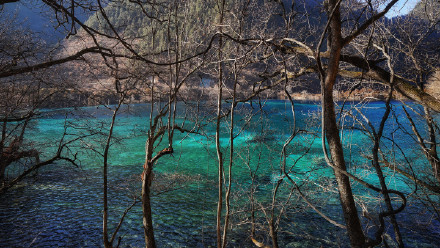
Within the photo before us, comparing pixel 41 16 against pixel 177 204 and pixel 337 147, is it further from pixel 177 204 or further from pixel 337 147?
pixel 177 204

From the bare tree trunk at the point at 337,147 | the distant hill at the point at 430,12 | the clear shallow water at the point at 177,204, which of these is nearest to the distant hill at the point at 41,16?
the clear shallow water at the point at 177,204

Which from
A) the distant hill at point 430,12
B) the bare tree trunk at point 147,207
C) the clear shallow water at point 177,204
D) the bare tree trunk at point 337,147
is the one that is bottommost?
the clear shallow water at point 177,204

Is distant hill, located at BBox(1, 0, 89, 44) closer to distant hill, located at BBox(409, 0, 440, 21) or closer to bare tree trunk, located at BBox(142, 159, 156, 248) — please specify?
bare tree trunk, located at BBox(142, 159, 156, 248)

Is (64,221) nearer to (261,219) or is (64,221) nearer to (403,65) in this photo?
(261,219)

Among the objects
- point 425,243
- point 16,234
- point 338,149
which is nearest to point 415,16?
point 425,243

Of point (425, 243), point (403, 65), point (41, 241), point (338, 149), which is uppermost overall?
point (403, 65)

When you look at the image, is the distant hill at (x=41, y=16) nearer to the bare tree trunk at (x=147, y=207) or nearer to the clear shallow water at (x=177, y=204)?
the clear shallow water at (x=177, y=204)

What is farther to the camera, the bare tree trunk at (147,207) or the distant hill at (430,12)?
the distant hill at (430,12)

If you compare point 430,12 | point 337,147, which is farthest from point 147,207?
point 430,12

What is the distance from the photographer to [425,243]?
9.09 metres

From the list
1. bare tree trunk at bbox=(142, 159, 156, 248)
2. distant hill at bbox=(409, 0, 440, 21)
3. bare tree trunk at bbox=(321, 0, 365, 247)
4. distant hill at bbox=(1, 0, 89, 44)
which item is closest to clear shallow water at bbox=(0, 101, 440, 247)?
bare tree trunk at bbox=(142, 159, 156, 248)

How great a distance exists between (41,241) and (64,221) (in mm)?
1379

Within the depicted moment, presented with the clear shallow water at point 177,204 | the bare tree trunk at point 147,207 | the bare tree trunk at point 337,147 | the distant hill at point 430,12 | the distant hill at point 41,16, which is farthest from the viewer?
the clear shallow water at point 177,204

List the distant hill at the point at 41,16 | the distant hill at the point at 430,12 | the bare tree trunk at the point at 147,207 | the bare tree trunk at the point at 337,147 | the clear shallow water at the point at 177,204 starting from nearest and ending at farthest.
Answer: the bare tree trunk at the point at 337,147 < the distant hill at the point at 41,16 < the bare tree trunk at the point at 147,207 < the distant hill at the point at 430,12 < the clear shallow water at the point at 177,204
